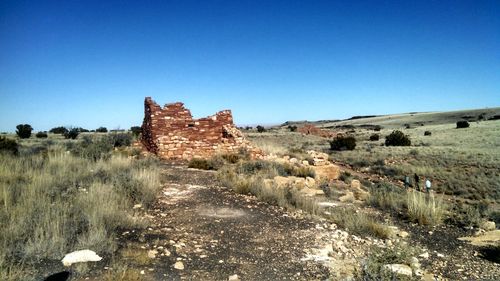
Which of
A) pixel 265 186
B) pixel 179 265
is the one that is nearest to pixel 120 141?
pixel 265 186

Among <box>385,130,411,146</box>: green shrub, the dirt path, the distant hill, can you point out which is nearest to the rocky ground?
the dirt path

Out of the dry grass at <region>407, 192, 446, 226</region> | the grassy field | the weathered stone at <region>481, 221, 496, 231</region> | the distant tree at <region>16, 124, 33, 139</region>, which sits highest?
the distant tree at <region>16, 124, 33, 139</region>

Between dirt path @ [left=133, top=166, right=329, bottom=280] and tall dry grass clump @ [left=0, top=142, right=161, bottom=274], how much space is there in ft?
1.93

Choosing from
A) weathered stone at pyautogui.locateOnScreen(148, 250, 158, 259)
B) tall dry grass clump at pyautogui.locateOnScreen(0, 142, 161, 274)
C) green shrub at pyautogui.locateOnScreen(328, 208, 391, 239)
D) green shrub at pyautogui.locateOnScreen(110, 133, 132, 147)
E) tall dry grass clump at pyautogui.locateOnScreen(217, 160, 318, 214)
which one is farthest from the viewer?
green shrub at pyautogui.locateOnScreen(110, 133, 132, 147)

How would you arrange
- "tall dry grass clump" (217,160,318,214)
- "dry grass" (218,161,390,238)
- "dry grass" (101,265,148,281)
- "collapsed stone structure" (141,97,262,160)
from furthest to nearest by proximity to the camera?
1. "collapsed stone structure" (141,97,262,160)
2. "tall dry grass clump" (217,160,318,214)
3. "dry grass" (218,161,390,238)
4. "dry grass" (101,265,148,281)

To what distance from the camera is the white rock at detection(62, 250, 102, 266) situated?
14.5 ft

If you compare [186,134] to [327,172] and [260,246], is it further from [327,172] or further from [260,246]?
[260,246]

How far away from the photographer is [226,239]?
5.96 m

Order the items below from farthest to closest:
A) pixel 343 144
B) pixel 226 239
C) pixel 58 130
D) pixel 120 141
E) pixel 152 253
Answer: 1. pixel 58 130
2. pixel 343 144
3. pixel 120 141
4. pixel 226 239
5. pixel 152 253

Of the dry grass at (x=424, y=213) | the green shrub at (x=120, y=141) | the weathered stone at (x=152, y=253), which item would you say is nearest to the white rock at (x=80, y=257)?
the weathered stone at (x=152, y=253)

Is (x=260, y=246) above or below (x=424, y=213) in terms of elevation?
above

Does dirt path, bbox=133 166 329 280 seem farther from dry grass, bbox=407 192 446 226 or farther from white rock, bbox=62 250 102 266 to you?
dry grass, bbox=407 192 446 226

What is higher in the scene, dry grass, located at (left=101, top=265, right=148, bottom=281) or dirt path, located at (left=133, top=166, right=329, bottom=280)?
dry grass, located at (left=101, top=265, right=148, bottom=281)

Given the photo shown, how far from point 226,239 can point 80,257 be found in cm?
223
